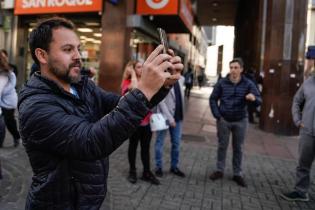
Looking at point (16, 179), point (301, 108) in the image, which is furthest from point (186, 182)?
point (16, 179)

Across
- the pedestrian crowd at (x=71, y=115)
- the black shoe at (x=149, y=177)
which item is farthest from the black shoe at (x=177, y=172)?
the pedestrian crowd at (x=71, y=115)

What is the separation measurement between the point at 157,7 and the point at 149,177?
8195 millimetres

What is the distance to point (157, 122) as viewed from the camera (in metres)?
5.90

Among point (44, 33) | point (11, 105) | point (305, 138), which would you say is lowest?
point (305, 138)

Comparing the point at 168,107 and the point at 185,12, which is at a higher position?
the point at 185,12

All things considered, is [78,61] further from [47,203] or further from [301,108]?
[301,108]

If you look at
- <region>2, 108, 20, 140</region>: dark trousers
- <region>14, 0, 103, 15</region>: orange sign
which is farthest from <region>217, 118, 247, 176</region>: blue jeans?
<region>14, 0, 103, 15</region>: orange sign

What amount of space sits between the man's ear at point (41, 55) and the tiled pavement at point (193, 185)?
10.3ft

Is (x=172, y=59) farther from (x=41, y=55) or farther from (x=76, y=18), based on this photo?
(x=76, y=18)

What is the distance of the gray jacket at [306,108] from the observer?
521cm

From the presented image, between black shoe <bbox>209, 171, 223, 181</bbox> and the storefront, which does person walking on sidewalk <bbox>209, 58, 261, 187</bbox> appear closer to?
black shoe <bbox>209, 171, 223, 181</bbox>

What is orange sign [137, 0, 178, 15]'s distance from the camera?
12.6m

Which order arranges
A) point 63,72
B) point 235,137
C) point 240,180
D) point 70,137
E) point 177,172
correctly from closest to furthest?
point 70,137 < point 63,72 < point 240,180 < point 235,137 < point 177,172

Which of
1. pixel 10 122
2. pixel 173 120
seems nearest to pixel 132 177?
pixel 173 120
